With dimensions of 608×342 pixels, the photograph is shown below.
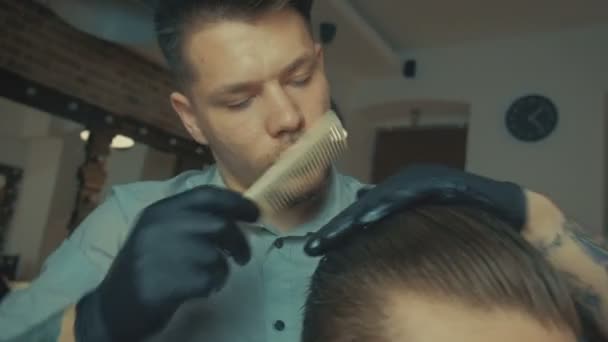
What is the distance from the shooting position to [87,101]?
288 centimetres

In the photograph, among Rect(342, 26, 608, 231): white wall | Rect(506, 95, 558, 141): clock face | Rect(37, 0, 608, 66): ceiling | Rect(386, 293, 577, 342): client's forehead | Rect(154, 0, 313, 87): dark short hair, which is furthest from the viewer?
Rect(506, 95, 558, 141): clock face

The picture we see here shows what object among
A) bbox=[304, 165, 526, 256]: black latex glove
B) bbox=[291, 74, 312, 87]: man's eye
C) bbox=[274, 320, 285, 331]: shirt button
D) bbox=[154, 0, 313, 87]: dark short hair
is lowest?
bbox=[274, 320, 285, 331]: shirt button

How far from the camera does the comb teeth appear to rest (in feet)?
2.30

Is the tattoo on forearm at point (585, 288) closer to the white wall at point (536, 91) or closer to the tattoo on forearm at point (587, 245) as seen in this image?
the tattoo on forearm at point (587, 245)

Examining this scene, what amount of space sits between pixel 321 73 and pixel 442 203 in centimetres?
30

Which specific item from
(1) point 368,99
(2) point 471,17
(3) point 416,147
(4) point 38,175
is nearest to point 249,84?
(4) point 38,175

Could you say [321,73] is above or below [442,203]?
above

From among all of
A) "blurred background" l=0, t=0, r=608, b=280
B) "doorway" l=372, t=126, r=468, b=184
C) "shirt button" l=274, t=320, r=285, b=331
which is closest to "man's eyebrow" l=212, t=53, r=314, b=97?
"shirt button" l=274, t=320, r=285, b=331

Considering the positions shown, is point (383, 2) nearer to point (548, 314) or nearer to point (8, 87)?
point (8, 87)

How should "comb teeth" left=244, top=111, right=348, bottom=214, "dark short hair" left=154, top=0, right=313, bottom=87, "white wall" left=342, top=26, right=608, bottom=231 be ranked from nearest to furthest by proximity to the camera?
"comb teeth" left=244, top=111, right=348, bottom=214 < "dark short hair" left=154, top=0, right=313, bottom=87 < "white wall" left=342, top=26, right=608, bottom=231

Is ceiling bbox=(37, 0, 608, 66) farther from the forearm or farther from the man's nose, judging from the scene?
the forearm

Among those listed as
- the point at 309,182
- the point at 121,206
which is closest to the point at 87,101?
the point at 121,206

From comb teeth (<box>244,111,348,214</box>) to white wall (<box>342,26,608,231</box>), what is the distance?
3.04 metres

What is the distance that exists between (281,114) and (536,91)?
3.35m
